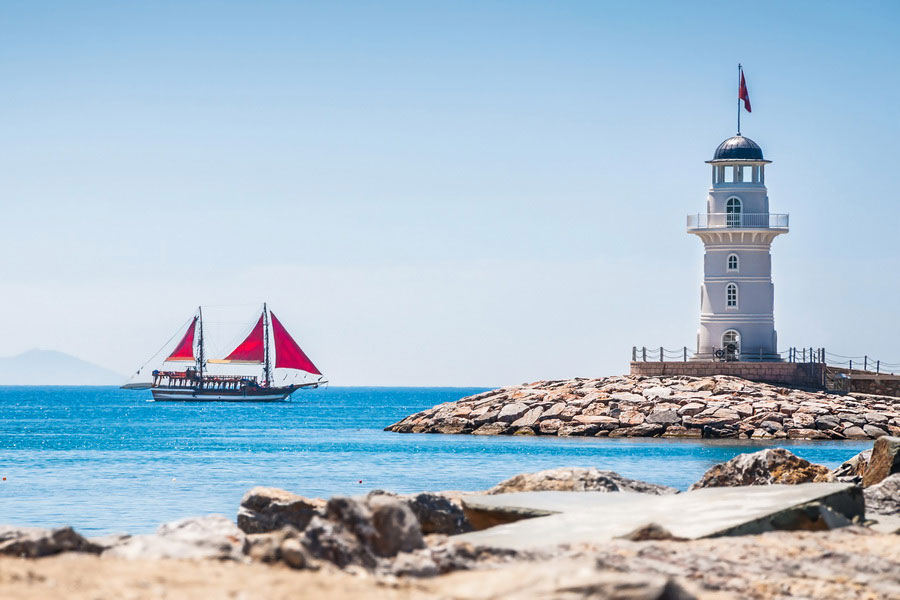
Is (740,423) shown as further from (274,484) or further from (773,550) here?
(773,550)

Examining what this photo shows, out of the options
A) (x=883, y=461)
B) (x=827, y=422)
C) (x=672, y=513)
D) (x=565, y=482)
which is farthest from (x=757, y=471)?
(x=827, y=422)

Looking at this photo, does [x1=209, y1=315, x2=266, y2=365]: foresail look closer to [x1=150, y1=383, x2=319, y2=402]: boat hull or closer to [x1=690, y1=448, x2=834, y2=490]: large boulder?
[x1=150, y1=383, x2=319, y2=402]: boat hull

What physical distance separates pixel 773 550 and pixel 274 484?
19.6 meters

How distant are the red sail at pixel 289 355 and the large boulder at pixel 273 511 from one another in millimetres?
92560

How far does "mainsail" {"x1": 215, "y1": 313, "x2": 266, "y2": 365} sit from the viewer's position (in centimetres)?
10819

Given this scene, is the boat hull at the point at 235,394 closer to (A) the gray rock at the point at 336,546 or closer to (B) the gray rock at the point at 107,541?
(B) the gray rock at the point at 107,541

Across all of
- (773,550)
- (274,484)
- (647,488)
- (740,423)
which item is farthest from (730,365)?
(773,550)

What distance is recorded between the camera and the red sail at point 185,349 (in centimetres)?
11131

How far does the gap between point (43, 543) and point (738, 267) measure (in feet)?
136

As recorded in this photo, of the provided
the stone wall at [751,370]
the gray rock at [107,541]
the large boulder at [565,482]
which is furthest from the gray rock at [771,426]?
the gray rock at [107,541]

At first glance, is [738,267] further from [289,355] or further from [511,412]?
[289,355]

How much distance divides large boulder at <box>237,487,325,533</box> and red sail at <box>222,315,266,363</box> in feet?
322

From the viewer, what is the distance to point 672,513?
375 inches

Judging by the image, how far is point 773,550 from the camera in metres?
8.45
